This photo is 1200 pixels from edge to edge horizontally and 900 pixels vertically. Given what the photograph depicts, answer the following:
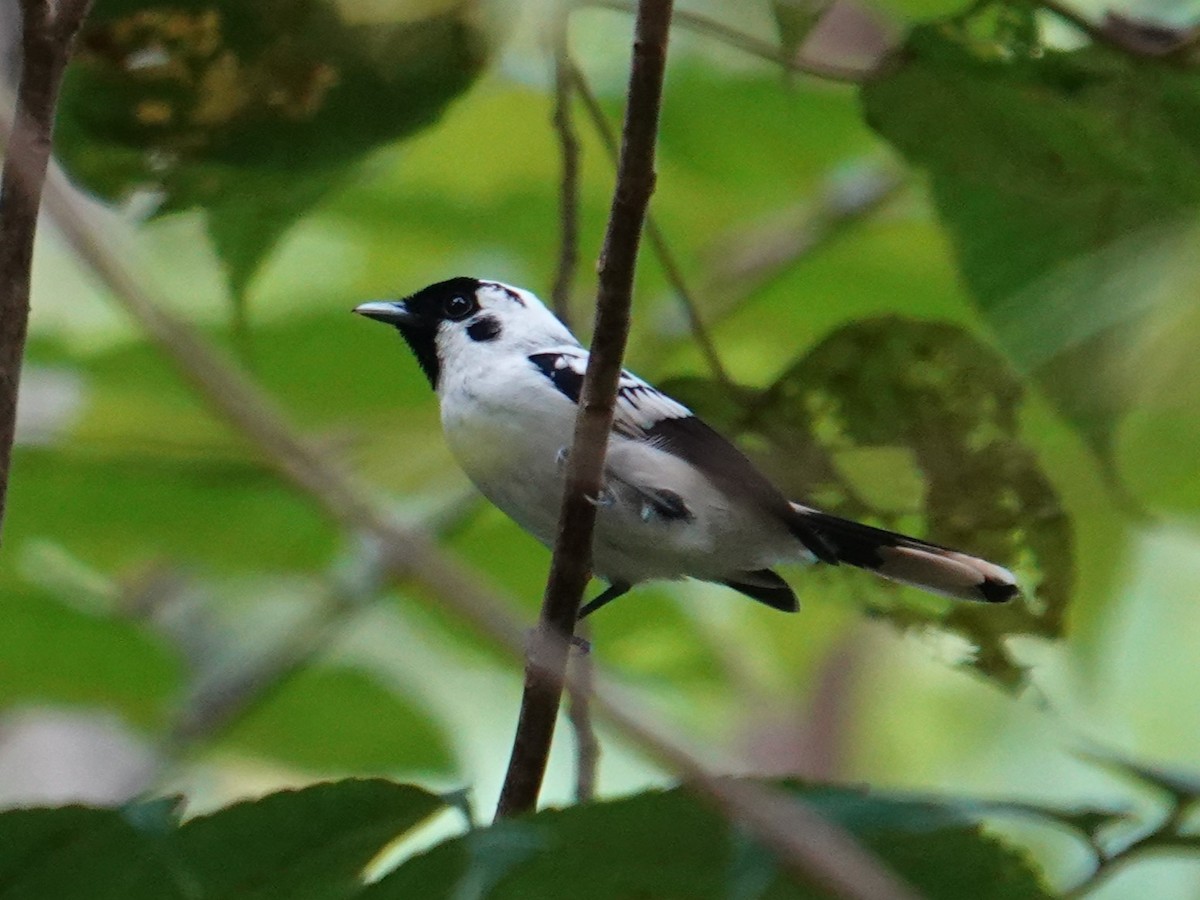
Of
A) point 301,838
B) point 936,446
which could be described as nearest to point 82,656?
point 936,446

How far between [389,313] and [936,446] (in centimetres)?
118

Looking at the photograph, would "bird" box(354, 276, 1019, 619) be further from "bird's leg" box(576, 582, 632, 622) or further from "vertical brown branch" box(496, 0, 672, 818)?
"vertical brown branch" box(496, 0, 672, 818)

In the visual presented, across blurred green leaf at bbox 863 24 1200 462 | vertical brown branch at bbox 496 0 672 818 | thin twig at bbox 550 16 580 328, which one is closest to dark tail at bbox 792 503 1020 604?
blurred green leaf at bbox 863 24 1200 462

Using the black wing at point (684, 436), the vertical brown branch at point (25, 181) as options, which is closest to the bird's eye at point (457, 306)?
the black wing at point (684, 436)

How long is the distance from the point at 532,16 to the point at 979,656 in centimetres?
96

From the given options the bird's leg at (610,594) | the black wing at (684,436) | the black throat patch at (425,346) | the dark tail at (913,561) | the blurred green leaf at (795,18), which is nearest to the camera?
the blurred green leaf at (795,18)

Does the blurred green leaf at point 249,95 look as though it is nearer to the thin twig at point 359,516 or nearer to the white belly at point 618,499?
the white belly at point 618,499

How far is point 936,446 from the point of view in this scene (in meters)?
1.92

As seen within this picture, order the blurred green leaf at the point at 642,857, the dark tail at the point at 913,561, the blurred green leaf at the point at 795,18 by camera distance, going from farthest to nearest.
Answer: the dark tail at the point at 913,561
the blurred green leaf at the point at 795,18
the blurred green leaf at the point at 642,857

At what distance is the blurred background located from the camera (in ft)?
5.68

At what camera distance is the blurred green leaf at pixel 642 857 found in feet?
3.30

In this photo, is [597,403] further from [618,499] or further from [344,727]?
[344,727]

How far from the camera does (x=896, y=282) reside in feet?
9.83

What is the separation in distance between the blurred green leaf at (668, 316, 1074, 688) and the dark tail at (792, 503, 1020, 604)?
0.02 m
